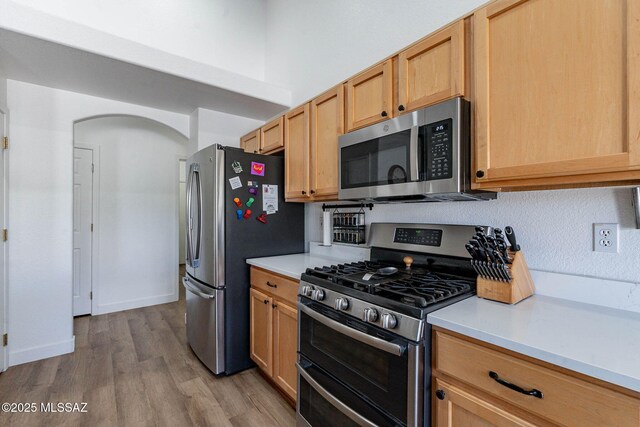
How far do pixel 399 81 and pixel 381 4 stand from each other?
3.32 ft

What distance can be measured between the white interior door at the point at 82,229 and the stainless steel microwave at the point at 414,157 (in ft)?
11.4

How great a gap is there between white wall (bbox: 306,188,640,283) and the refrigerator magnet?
5.11ft

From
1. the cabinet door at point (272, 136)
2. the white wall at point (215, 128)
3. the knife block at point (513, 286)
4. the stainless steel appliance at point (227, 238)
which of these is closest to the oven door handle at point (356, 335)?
the knife block at point (513, 286)

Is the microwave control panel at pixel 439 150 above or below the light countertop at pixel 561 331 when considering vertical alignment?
above

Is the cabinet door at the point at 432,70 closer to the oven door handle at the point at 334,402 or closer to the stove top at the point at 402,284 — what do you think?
the stove top at the point at 402,284

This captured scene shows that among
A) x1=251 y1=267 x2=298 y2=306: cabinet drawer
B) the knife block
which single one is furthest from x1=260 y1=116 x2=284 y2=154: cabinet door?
the knife block

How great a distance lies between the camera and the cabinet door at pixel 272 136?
2541mm

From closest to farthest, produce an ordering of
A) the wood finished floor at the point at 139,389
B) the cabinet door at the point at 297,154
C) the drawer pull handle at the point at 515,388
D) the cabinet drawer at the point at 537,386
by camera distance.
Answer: the cabinet drawer at the point at 537,386, the drawer pull handle at the point at 515,388, the wood finished floor at the point at 139,389, the cabinet door at the point at 297,154

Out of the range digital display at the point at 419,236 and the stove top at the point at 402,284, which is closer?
the stove top at the point at 402,284

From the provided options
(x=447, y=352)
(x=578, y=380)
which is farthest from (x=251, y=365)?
(x=578, y=380)

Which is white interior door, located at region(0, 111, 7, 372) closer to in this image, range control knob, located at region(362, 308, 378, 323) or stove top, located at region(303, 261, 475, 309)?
stove top, located at region(303, 261, 475, 309)

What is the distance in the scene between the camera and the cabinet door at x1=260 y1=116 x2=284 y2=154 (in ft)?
8.34

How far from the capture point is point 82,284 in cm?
363

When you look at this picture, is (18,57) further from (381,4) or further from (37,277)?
(381,4)
